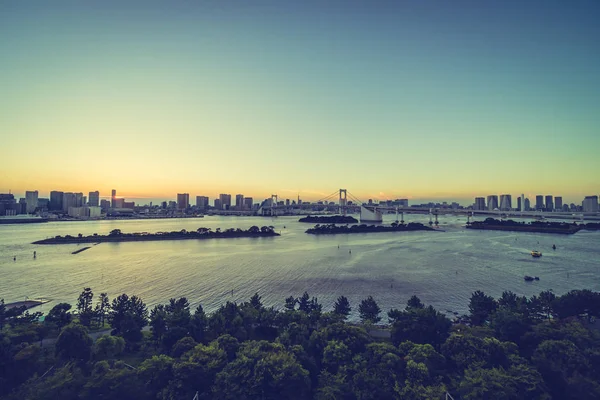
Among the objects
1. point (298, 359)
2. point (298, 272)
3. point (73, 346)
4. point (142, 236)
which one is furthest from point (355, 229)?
point (73, 346)

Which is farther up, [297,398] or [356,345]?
[356,345]

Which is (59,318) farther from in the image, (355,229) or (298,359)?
(355,229)

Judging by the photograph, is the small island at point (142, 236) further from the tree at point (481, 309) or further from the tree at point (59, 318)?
the tree at point (481, 309)

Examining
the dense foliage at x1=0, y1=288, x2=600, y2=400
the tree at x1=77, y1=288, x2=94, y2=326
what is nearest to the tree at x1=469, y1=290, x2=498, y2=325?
the dense foliage at x1=0, y1=288, x2=600, y2=400

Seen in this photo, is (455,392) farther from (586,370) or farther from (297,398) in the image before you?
(297,398)

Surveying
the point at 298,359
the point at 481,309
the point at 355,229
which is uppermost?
the point at 355,229

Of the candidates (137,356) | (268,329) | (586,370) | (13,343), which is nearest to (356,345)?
(268,329)

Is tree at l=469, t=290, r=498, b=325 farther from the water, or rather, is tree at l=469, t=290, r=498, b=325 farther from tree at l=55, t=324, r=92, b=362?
tree at l=55, t=324, r=92, b=362
